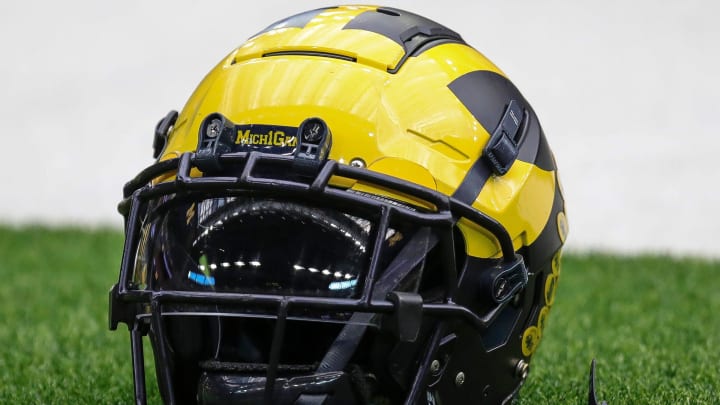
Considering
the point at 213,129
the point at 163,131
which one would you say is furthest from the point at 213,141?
the point at 163,131

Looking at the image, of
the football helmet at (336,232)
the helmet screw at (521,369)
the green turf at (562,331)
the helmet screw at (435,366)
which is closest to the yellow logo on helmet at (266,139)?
the football helmet at (336,232)

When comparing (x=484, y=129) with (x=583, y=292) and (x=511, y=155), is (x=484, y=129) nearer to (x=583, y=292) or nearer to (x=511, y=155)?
(x=511, y=155)

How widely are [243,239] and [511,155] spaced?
0.53 meters

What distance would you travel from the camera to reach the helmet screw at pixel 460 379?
196 cm

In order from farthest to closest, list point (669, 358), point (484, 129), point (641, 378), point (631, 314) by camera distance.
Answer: point (631, 314) < point (669, 358) < point (641, 378) < point (484, 129)

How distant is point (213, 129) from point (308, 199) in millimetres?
242

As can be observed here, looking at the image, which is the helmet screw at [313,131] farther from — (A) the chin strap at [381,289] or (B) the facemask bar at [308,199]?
(A) the chin strap at [381,289]

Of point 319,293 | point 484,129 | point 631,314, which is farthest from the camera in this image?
point 631,314

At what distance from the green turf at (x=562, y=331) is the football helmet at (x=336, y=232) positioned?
67cm

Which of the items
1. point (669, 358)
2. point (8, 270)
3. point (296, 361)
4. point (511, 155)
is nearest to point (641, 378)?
point (669, 358)

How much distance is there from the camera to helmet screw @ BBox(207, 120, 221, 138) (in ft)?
6.21

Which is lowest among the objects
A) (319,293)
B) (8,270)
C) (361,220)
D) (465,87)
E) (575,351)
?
(8,270)

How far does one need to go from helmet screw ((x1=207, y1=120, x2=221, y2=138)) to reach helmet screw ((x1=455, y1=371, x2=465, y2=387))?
63 cm

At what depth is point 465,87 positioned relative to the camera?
2.01 metres
